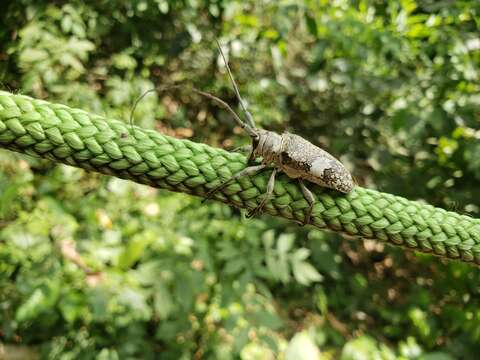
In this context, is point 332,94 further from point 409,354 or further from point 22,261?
point 22,261

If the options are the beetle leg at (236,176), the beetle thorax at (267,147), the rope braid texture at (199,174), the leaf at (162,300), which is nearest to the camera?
the rope braid texture at (199,174)

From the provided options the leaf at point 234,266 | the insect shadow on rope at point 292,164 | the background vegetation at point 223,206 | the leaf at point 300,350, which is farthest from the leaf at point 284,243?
the insect shadow on rope at point 292,164

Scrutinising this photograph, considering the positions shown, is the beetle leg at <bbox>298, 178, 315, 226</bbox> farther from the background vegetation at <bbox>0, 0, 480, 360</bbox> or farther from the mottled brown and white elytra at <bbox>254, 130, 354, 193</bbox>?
the background vegetation at <bbox>0, 0, 480, 360</bbox>

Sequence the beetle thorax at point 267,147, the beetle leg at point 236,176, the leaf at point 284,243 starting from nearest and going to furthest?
the beetle leg at point 236,176 < the beetle thorax at point 267,147 < the leaf at point 284,243

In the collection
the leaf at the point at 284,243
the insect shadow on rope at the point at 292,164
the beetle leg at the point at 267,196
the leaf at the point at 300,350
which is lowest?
the leaf at the point at 300,350

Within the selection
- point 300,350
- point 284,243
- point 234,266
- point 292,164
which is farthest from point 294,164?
point 300,350

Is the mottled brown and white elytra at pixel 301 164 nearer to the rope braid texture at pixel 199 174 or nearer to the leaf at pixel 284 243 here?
the rope braid texture at pixel 199 174

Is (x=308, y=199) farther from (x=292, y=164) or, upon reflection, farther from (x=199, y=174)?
(x=199, y=174)
